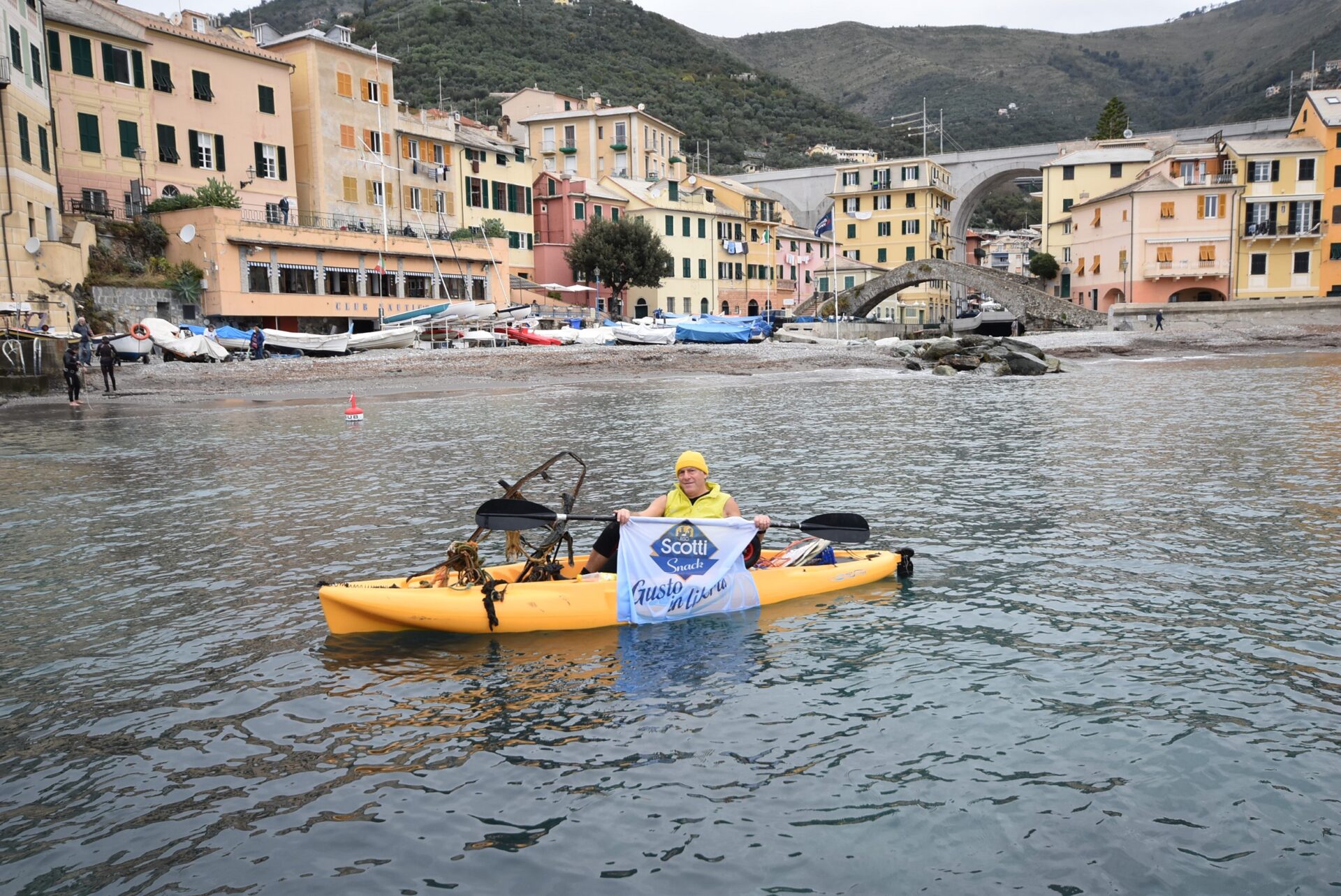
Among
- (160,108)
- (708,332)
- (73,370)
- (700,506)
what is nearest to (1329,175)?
(708,332)

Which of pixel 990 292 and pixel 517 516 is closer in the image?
pixel 517 516

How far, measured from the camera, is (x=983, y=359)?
44.4 meters

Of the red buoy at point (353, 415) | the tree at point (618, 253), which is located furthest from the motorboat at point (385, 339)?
the red buoy at point (353, 415)

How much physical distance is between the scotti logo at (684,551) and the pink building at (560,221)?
2494 inches

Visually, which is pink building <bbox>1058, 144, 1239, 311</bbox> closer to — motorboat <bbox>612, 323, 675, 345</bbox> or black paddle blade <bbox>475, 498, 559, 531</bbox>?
motorboat <bbox>612, 323, 675, 345</bbox>

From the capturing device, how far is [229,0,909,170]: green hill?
112 m

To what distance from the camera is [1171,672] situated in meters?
7.70

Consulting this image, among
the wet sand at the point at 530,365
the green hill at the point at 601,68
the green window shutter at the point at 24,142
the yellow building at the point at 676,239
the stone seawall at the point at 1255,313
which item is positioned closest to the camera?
the green window shutter at the point at 24,142

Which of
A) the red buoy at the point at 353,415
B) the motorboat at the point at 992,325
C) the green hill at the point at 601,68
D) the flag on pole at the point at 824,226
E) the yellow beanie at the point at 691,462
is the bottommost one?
the red buoy at the point at 353,415

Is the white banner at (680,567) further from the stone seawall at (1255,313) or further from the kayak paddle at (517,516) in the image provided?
the stone seawall at (1255,313)

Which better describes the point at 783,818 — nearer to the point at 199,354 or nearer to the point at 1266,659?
the point at 1266,659

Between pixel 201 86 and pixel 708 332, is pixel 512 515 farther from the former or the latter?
pixel 708 332

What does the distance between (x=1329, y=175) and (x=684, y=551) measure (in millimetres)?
72170

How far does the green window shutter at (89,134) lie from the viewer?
4444cm
